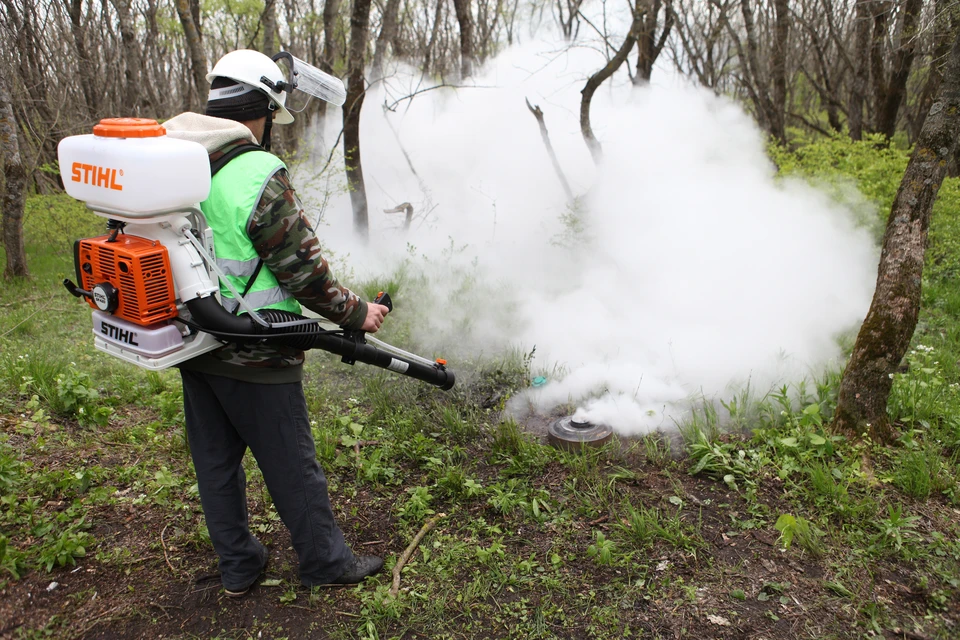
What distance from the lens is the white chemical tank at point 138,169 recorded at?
1.81 meters

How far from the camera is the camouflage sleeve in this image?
204 centimetres

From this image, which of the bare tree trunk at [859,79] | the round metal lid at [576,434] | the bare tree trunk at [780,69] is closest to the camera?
the round metal lid at [576,434]

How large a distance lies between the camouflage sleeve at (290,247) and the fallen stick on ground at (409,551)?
113cm

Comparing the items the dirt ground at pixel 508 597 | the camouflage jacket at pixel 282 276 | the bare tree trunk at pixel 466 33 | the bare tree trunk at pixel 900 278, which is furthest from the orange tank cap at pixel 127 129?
the bare tree trunk at pixel 466 33

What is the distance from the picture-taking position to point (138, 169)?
181 cm

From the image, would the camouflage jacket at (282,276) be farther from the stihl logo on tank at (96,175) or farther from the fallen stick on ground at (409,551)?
the fallen stick on ground at (409,551)

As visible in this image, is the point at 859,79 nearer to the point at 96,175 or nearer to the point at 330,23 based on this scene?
the point at 330,23

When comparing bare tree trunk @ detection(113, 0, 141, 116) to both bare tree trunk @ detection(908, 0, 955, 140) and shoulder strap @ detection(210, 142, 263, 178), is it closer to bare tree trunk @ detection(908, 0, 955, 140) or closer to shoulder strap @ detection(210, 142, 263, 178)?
shoulder strap @ detection(210, 142, 263, 178)

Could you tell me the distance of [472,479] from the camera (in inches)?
124

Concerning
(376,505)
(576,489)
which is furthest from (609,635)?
(376,505)

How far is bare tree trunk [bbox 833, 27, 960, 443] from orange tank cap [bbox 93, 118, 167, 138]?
334 cm

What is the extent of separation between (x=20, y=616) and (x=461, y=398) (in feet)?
7.72

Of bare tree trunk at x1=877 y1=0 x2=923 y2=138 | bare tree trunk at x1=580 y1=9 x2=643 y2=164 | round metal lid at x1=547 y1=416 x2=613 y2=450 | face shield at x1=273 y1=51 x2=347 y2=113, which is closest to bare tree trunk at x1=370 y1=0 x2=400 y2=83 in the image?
bare tree trunk at x1=580 y1=9 x2=643 y2=164

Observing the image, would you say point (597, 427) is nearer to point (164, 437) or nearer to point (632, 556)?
point (632, 556)
